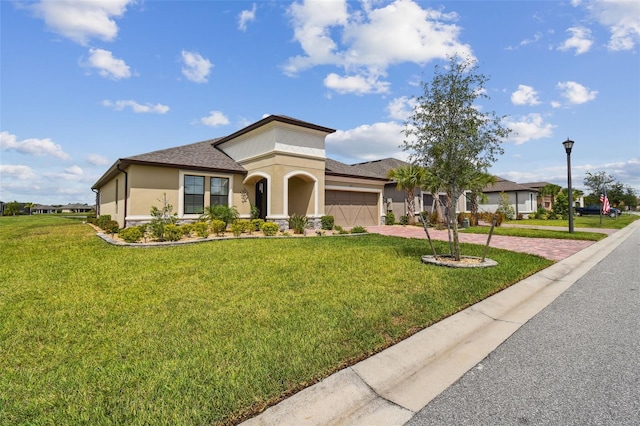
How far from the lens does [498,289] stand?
5.67m

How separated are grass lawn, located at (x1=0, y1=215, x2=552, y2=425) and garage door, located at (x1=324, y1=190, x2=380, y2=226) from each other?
41.6 feet

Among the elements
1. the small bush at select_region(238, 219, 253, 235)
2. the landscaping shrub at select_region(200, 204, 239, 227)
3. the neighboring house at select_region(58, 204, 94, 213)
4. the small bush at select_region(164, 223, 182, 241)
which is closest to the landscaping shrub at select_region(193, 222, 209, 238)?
the small bush at select_region(164, 223, 182, 241)

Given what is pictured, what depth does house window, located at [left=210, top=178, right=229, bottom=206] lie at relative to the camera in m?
17.0

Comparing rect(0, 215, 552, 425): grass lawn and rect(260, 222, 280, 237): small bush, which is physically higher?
rect(260, 222, 280, 237): small bush

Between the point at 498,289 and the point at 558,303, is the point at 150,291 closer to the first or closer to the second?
the point at 498,289

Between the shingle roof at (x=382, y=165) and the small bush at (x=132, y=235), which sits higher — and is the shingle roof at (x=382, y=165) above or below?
above

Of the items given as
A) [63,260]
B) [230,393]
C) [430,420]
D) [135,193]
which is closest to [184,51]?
[135,193]

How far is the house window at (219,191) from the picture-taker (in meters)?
17.0

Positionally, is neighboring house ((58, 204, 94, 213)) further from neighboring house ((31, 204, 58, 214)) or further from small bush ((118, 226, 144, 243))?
small bush ((118, 226, 144, 243))

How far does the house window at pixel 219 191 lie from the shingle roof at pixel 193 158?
79cm

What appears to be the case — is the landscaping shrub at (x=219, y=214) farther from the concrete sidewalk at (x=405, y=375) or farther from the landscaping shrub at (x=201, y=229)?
the concrete sidewalk at (x=405, y=375)

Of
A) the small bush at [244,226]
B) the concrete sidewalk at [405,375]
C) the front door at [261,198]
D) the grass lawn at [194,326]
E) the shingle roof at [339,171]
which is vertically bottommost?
the concrete sidewalk at [405,375]

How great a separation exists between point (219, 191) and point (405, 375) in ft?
52.4

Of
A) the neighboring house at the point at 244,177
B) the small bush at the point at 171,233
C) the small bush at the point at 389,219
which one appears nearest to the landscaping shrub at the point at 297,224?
the neighboring house at the point at 244,177
